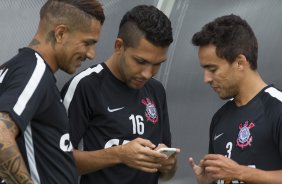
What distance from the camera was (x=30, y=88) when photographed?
8.24 feet

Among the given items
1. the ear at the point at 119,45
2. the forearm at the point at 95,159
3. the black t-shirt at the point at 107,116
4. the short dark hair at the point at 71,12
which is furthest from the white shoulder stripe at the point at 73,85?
the short dark hair at the point at 71,12

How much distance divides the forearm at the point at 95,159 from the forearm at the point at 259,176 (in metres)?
0.60

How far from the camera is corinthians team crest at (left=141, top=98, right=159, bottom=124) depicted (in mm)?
3379

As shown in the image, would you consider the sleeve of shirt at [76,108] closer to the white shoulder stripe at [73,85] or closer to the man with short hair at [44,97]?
the white shoulder stripe at [73,85]

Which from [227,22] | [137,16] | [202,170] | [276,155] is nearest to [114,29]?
[137,16]

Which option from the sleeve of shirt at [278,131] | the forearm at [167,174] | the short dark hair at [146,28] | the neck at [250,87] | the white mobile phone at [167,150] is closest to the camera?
the sleeve of shirt at [278,131]

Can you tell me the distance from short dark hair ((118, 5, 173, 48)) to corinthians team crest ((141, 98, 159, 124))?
31 cm

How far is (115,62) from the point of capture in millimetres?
3357

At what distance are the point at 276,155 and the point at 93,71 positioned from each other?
100 cm

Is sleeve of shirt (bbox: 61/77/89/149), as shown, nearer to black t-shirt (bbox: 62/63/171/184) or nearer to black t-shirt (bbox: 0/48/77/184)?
black t-shirt (bbox: 62/63/171/184)

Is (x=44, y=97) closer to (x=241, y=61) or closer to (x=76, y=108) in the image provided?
(x=76, y=108)

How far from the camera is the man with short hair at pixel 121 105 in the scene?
3.17 m

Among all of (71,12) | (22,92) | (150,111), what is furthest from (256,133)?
(22,92)

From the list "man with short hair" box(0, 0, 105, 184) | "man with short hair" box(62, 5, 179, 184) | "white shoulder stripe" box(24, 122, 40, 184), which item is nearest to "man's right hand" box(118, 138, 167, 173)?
"man with short hair" box(62, 5, 179, 184)
